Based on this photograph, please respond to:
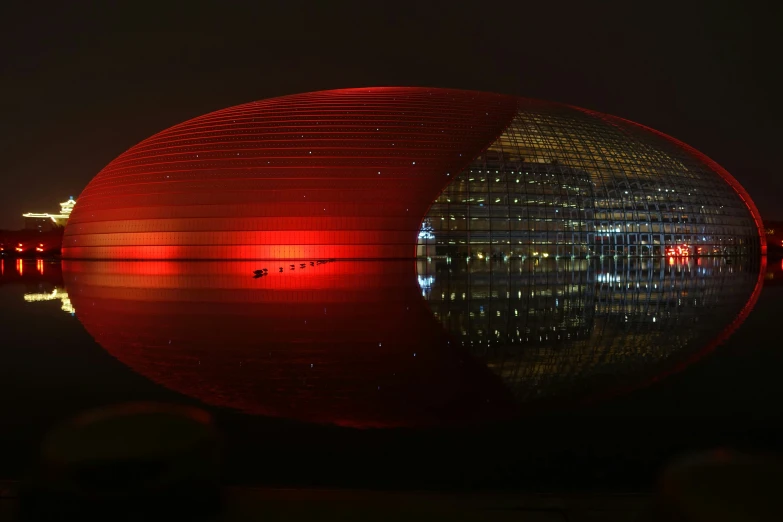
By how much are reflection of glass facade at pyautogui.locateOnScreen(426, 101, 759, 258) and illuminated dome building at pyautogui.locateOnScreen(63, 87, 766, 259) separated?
86 millimetres

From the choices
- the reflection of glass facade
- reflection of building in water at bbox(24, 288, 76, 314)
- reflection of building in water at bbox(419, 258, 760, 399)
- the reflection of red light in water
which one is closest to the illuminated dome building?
the reflection of glass facade

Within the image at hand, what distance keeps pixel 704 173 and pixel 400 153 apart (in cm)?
2332

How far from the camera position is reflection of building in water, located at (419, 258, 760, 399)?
7828 millimetres

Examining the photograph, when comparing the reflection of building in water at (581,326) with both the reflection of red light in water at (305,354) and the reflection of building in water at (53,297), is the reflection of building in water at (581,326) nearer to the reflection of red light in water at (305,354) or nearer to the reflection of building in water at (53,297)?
the reflection of red light in water at (305,354)

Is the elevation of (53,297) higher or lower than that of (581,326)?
higher

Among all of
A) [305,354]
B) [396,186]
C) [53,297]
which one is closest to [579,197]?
[396,186]

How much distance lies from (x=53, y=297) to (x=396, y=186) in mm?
21350

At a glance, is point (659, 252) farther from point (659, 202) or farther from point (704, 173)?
point (704, 173)

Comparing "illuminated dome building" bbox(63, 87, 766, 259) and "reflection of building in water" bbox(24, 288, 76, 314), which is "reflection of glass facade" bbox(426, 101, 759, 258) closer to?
"illuminated dome building" bbox(63, 87, 766, 259)

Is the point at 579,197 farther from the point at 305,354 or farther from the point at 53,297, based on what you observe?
the point at 305,354

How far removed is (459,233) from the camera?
38.8 metres

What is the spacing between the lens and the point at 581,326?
37.6 feet

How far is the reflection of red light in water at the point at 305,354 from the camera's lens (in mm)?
6301

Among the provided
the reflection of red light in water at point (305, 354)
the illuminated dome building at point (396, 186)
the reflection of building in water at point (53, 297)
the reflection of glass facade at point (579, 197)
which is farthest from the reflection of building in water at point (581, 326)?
the reflection of glass facade at point (579, 197)
